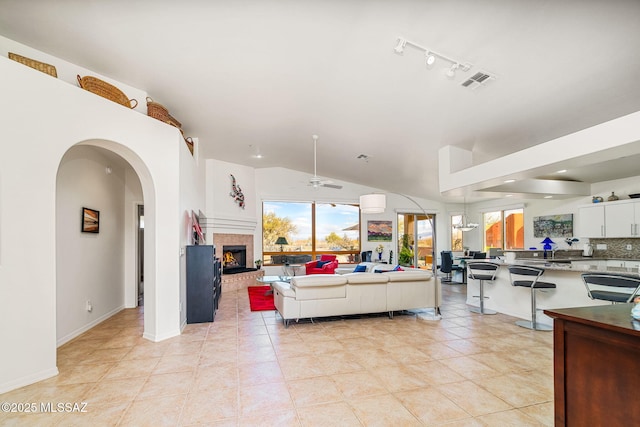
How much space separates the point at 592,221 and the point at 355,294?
5.18 m

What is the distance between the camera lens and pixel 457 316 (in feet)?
17.4

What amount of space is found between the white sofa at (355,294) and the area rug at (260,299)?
73 cm

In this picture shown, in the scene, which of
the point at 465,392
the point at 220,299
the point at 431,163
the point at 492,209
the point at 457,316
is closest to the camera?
the point at 465,392

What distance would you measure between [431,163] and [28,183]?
6.20 m

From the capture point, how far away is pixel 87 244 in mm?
4582

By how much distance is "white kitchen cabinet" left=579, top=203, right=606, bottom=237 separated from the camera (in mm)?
6125

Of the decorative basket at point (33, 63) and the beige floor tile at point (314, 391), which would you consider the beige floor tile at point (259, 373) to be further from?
the decorative basket at point (33, 63)

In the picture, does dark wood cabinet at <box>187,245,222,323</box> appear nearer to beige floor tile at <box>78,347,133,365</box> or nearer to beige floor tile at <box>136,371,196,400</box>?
beige floor tile at <box>78,347,133,365</box>

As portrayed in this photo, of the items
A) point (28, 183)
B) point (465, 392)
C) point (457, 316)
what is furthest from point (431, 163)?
point (28, 183)

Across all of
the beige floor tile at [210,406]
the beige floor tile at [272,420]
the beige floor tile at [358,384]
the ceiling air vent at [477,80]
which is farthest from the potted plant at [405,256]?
the beige floor tile at [272,420]

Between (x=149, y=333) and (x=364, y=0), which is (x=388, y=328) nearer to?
(x=149, y=333)

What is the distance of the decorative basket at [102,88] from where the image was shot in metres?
3.57

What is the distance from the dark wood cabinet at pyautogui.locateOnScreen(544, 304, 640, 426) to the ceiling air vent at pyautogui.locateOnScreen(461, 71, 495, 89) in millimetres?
2541

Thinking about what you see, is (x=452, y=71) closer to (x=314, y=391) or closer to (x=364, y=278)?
(x=364, y=278)
